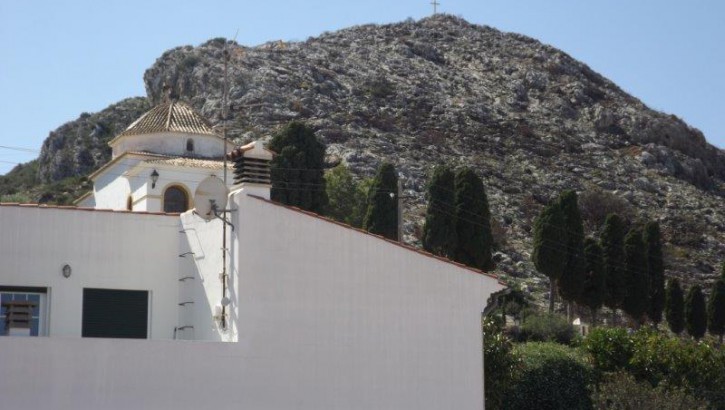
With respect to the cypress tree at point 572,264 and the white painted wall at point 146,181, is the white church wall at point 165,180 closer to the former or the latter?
the white painted wall at point 146,181

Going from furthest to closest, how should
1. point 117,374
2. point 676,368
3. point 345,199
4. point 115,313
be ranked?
point 345,199, point 676,368, point 115,313, point 117,374

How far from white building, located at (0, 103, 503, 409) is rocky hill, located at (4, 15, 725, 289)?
46.0 m

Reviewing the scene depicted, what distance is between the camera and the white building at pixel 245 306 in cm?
2184

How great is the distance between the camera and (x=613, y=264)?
63.0 m

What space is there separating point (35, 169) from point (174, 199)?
70252 millimetres

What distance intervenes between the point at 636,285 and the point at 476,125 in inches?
1544

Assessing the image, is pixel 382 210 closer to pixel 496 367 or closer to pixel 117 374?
pixel 496 367

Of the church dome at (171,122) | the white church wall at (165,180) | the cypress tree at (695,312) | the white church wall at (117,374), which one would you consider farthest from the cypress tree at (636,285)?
the white church wall at (117,374)

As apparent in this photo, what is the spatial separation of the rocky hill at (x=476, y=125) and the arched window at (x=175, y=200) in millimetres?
33561

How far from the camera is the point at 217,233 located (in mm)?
23750

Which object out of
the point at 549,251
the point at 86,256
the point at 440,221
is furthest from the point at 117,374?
the point at 549,251

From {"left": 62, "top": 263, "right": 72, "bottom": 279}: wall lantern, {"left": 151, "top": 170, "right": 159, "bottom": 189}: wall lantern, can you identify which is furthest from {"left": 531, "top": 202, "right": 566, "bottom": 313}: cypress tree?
{"left": 62, "top": 263, "right": 72, "bottom": 279}: wall lantern

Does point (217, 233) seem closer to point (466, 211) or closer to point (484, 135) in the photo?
point (466, 211)

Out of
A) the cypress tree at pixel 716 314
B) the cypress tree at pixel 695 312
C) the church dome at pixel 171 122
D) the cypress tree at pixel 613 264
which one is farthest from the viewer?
the cypress tree at pixel 716 314
